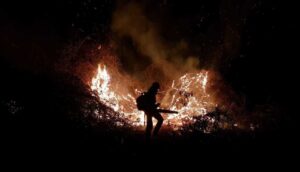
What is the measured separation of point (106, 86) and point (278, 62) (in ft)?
31.1

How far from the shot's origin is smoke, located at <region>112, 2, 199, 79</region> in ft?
64.5

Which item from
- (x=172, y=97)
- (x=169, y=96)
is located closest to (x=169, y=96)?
(x=169, y=96)

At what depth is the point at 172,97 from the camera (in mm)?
17688

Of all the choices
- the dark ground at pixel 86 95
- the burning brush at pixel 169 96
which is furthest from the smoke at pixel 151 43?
the dark ground at pixel 86 95

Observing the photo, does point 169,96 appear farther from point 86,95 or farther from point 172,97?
point 86,95

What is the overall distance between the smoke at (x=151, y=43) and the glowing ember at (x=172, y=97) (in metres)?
1.46

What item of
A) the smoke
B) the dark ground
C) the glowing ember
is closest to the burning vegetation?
the glowing ember

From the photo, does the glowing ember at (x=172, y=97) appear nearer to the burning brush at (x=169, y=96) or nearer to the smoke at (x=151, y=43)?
the burning brush at (x=169, y=96)

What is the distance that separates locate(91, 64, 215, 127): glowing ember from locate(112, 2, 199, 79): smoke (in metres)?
1.46

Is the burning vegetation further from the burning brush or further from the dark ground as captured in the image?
the dark ground

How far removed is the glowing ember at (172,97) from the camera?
47.3ft

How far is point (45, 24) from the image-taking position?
1585 cm

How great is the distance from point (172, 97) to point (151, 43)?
4.68m

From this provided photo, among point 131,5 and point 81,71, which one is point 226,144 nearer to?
point 81,71
